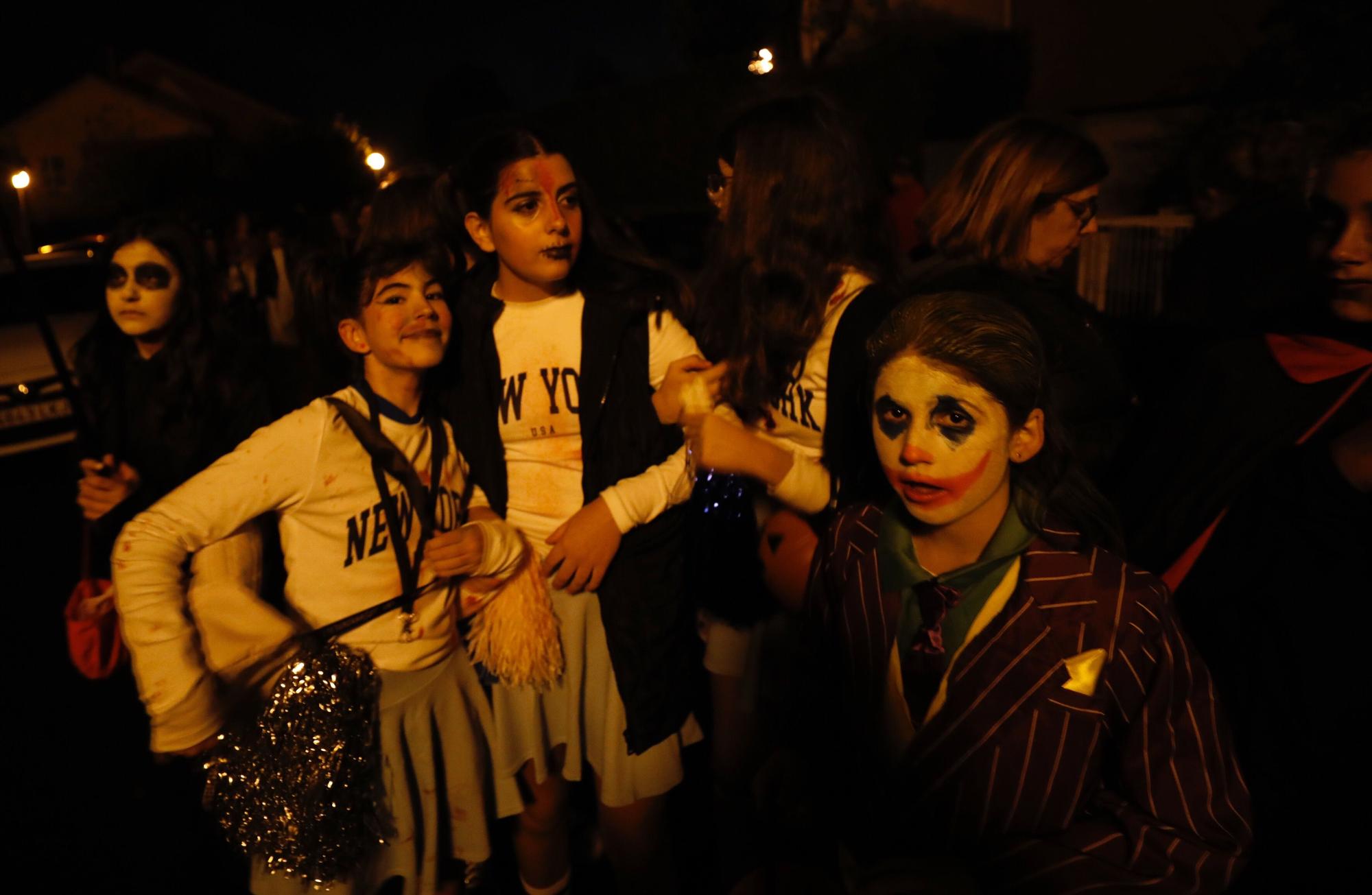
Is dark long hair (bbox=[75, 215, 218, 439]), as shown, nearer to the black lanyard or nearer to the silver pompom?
the black lanyard

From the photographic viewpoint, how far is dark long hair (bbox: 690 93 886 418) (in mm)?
2203

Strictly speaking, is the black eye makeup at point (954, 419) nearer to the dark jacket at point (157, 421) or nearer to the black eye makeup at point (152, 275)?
the dark jacket at point (157, 421)

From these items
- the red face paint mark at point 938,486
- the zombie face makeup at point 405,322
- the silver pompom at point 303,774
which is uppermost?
the zombie face makeup at point 405,322

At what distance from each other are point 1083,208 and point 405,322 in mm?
1811

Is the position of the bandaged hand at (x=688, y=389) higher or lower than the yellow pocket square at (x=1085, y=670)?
higher

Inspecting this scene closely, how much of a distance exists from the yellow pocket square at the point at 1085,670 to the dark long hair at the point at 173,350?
2562 mm

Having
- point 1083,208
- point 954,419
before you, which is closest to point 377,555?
Answer: point 954,419

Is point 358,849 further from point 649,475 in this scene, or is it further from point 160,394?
point 160,394

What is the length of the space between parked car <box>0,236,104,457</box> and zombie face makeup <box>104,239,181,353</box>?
16.0ft

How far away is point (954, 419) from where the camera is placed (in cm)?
145

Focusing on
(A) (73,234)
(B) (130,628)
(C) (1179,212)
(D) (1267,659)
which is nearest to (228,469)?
(B) (130,628)

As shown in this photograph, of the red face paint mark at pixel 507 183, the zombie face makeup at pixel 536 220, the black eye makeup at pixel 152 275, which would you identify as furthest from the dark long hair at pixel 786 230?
the black eye makeup at pixel 152 275

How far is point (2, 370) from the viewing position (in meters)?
7.12

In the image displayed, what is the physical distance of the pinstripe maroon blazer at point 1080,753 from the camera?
1332mm
